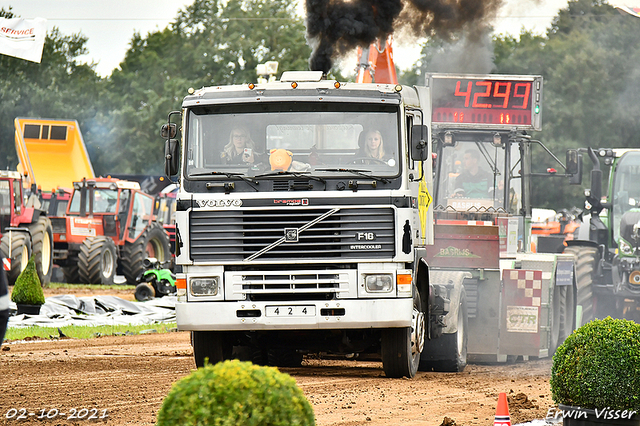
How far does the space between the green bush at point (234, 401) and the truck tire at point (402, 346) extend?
652 cm

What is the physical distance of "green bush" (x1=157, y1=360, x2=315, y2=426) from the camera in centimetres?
380

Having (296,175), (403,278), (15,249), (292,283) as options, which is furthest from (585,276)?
(15,249)

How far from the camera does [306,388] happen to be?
9859mm

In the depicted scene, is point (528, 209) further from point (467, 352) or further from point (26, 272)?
point (26, 272)

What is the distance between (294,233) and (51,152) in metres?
25.9

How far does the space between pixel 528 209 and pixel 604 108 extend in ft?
129

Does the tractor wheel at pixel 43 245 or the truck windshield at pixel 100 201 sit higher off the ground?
the truck windshield at pixel 100 201

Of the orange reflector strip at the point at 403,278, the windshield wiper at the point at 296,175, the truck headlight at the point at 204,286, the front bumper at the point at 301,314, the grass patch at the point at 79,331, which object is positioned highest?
the windshield wiper at the point at 296,175

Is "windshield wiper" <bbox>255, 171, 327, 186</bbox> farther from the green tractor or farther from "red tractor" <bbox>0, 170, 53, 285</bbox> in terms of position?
"red tractor" <bbox>0, 170, 53, 285</bbox>

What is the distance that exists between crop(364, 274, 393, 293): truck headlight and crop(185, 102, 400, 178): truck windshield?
3.37ft

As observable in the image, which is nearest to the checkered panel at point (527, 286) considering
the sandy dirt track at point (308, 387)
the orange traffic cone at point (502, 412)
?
the sandy dirt track at point (308, 387)

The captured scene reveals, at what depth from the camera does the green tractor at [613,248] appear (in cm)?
1823

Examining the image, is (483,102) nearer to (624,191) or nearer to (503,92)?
(503,92)

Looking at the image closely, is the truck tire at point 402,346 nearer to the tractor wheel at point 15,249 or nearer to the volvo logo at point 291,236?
the volvo logo at point 291,236
